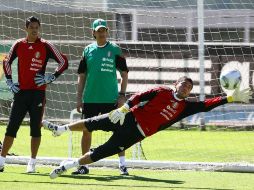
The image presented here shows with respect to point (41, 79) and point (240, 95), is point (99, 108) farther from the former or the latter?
point (240, 95)

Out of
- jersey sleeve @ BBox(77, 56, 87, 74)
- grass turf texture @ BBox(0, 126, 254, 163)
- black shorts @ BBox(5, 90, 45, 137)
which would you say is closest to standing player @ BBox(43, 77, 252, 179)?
black shorts @ BBox(5, 90, 45, 137)

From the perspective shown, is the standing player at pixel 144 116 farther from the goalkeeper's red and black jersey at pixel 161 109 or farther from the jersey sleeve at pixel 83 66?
the jersey sleeve at pixel 83 66

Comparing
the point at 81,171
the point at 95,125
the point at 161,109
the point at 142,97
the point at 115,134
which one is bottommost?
the point at 81,171

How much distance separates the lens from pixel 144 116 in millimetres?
11617

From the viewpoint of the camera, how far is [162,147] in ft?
55.8

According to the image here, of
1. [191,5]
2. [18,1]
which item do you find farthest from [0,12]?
[191,5]

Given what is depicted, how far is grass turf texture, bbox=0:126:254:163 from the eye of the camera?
15281mm

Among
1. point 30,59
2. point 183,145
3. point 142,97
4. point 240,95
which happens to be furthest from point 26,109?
point 183,145

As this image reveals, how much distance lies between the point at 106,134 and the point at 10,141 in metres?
4.73

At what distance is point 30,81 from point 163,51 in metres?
6.22

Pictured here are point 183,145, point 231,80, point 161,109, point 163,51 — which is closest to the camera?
point 231,80

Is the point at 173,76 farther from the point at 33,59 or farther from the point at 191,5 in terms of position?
the point at 33,59

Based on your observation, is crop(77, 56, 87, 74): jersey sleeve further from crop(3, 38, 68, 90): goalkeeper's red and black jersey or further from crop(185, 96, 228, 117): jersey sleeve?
crop(185, 96, 228, 117): jersey sleeve

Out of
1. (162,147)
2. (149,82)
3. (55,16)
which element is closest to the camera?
(162,147)
